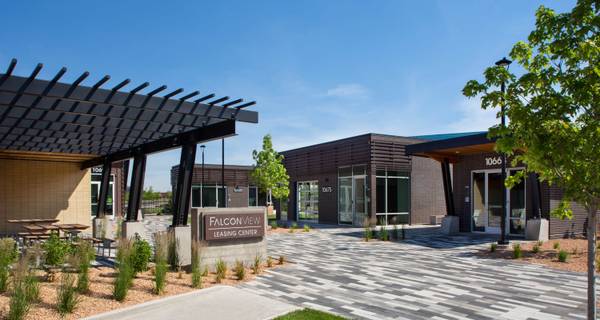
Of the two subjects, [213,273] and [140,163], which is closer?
[213,273]

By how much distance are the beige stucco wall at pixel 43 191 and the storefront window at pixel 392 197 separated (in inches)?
581

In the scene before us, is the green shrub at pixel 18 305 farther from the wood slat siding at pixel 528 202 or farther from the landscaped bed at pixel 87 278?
the wood slat siding at pixel 528 202

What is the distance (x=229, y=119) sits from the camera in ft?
33.3

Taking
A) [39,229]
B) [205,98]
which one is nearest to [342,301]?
[205,98]

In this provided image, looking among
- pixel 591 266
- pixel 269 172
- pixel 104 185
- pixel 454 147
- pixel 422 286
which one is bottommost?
pixel 422 286

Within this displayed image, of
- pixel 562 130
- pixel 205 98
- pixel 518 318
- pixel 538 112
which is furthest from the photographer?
pixel 205 98

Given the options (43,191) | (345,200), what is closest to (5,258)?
(43,191)

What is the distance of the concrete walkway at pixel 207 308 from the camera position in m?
6.20

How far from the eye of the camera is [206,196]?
3966 centimetres

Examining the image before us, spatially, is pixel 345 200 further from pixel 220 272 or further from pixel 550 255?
pixel 220 272

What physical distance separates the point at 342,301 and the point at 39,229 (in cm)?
1098

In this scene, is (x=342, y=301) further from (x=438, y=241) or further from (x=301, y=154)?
(x=301, y=154)

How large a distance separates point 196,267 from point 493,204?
14.7 metres

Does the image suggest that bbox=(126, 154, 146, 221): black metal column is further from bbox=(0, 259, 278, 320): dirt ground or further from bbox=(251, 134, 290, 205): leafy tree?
bbox=(251, 134, 290, 205): leafy tree
